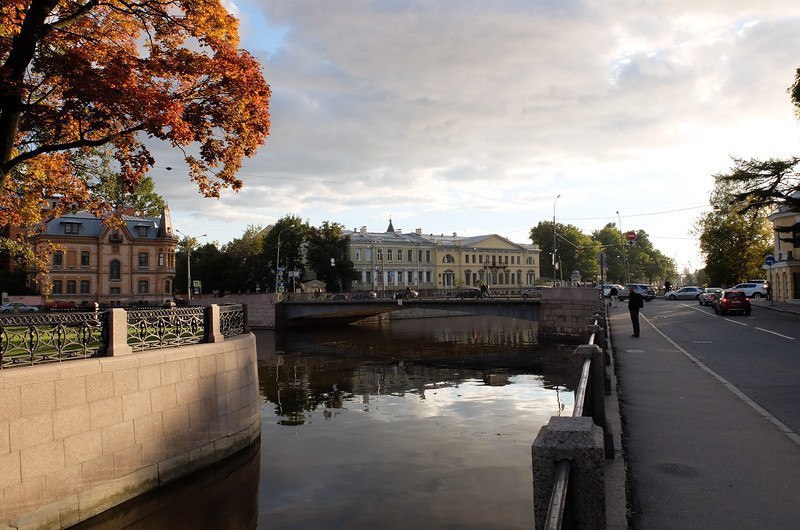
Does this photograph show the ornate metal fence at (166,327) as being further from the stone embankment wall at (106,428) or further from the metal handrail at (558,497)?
the metal handrail at (558,497)

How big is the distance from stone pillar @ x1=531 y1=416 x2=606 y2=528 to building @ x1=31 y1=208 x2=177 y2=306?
65.2m

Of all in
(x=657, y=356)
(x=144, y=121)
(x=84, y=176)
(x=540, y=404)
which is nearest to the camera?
(x=144, y=121)

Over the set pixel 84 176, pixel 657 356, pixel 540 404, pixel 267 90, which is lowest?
pixel 540 404

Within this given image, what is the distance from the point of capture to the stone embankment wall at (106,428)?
24.8 feet

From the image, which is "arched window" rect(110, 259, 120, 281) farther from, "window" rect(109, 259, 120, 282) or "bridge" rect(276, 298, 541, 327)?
"bridge" rect(276, 298, 541, 327)

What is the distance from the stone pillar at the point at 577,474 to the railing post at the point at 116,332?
26.3 feet

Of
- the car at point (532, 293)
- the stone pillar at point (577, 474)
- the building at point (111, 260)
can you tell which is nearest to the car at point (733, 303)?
the car at point (532, 293)

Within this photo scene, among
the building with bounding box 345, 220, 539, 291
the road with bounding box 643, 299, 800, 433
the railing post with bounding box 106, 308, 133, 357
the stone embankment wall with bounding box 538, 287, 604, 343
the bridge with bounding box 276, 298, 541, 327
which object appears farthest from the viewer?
the building with bounding box 345, 220, 539, 291

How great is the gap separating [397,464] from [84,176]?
11.2 metres

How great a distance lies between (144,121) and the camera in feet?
34.9

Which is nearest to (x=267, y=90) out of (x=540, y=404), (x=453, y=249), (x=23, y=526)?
(x=23, y=526)

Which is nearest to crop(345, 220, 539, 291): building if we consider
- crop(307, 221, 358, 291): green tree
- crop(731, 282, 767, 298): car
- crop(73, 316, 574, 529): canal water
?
crop(307, 221, 358, 291): green tree

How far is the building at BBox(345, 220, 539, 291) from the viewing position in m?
89.6

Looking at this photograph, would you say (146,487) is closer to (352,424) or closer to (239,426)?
(239,426)
